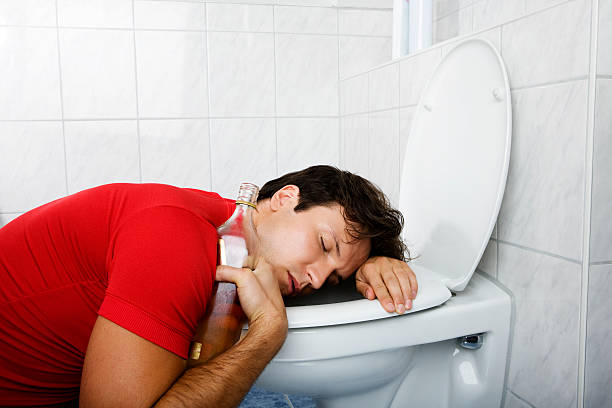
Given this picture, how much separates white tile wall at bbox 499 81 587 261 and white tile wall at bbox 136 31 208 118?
1191 mm

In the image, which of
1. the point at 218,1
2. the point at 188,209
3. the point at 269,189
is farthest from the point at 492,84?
the point at 218,1

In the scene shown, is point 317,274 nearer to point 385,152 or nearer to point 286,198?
point 286,198

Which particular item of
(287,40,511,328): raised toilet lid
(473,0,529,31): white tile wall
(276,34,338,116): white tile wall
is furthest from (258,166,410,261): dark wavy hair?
(276,34,338,116): white tile wall

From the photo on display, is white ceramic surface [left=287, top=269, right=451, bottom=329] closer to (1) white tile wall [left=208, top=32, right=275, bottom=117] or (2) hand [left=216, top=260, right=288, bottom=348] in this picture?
(2) hand [left=216, top=260, right=288, bottom=348]

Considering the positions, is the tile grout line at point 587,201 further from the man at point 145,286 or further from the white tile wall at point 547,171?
the man at point 145,286

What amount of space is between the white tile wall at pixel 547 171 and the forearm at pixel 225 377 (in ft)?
1.76

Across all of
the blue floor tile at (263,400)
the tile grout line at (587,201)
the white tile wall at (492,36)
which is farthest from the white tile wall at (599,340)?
the blue floor tile at (263,400)

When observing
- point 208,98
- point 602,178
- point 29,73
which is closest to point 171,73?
point 208,98

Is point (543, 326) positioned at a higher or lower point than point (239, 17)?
lower

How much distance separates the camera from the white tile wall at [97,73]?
1.84m

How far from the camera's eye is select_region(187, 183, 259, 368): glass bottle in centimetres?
77

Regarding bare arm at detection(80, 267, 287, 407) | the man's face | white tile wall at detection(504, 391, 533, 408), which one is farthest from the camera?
white tile wall at detection(504, 391, 533, 408)

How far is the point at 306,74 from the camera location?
2.03 meters

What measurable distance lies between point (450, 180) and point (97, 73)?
1.28 meters
